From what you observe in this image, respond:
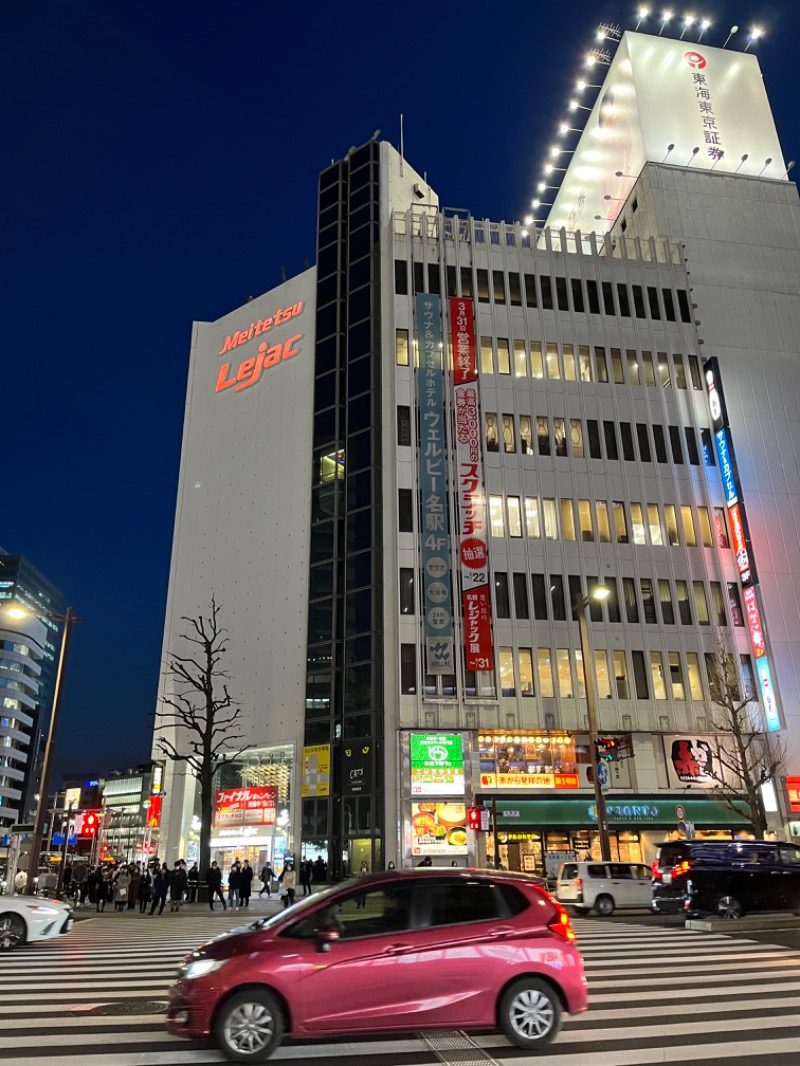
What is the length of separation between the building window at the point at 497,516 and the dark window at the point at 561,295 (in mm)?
13004

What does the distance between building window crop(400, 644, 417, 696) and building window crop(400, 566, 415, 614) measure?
1749 millimetres

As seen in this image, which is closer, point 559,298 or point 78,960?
point 78,960

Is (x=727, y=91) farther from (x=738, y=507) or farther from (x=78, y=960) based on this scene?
(x=78, y=960)

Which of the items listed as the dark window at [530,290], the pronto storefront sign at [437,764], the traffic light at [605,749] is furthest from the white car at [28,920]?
the dark window at [530,290]

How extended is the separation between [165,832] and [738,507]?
112 ft

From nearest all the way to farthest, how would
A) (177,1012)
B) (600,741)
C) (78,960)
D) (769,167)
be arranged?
(177,1012), (78,960), (600,741), (769,167)

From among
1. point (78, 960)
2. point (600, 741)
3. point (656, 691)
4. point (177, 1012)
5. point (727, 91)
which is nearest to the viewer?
point (177, 1012)

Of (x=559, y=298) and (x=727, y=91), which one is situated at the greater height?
(x=727, y=91)

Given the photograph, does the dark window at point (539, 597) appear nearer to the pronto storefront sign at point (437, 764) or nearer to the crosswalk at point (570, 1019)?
the pronto storefront sign at point (437, 764)

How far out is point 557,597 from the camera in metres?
37.3

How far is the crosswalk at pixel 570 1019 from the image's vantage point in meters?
6.65

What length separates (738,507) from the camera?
38.5 m

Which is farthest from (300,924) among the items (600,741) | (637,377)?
(637,377)

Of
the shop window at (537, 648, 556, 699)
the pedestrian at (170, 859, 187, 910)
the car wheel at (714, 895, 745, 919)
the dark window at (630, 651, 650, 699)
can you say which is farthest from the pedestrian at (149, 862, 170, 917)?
the dark window at (630, 651, 650, 699)
